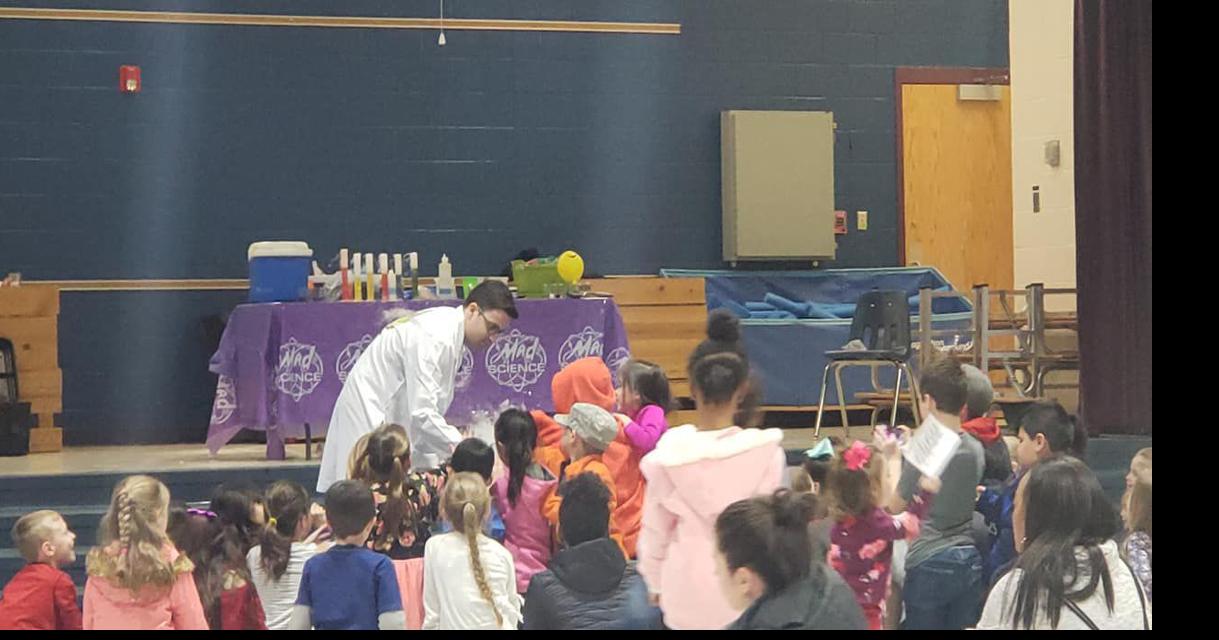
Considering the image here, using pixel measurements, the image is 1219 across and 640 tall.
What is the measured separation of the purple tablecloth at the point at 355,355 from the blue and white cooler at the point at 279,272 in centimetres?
17

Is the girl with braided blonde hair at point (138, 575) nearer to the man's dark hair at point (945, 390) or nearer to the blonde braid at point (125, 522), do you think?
the blonde braid at point (125, 522)

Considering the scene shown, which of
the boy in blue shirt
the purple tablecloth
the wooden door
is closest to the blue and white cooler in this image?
the purple tablecloth

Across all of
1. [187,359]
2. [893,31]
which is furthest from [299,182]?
[893,31]

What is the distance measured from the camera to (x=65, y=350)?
8.78 meters

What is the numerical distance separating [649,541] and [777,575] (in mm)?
668

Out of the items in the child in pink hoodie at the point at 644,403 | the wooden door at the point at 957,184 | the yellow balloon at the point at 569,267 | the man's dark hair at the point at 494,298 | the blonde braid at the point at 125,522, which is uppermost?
the wooden door at the point at 957,184

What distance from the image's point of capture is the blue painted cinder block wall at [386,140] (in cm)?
880

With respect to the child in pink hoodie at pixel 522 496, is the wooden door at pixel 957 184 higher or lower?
higher

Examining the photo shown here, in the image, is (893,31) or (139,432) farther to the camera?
(893,31)

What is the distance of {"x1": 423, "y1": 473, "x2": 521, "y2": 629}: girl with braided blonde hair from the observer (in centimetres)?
403

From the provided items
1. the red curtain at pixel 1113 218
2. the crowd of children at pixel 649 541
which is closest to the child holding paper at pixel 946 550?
the crowd of children at pixel 649 541

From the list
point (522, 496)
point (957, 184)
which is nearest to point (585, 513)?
point (522, 496)
